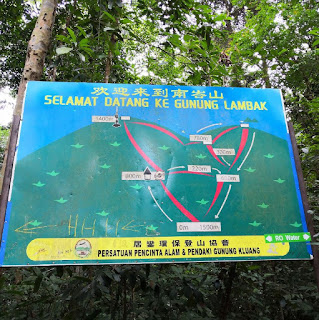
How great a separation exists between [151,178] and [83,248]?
0.63 m

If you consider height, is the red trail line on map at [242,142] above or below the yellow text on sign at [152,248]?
above

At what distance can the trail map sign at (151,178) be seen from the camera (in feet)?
5.70

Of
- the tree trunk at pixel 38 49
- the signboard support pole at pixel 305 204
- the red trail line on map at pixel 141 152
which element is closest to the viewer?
the signboard support pole at pixel 305 204

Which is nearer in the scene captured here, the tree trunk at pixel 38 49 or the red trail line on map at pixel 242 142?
the red trail line on map at pixel 242 142

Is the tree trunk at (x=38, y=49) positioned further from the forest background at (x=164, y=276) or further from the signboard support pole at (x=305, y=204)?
the signboard support pole at (x=305, y=204)

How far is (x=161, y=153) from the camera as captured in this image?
2.02m

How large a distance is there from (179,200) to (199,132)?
0.55m

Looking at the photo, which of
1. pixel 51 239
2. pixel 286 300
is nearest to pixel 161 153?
pixel 51 239

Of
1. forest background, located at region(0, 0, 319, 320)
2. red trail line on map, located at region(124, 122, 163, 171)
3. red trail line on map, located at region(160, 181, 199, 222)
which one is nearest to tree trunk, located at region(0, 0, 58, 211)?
forest background, located at region(0, 0, 319, 320)

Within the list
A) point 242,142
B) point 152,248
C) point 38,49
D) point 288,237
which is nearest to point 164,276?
point 152,248

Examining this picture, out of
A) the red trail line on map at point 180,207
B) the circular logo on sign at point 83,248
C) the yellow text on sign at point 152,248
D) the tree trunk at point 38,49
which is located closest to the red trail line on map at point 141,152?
the red trail line on map at point 180,207

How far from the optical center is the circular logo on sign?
1684 millimetres

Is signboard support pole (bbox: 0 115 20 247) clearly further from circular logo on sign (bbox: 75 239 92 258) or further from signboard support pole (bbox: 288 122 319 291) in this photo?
signboard support pole (bbox: 288 122 319 291)

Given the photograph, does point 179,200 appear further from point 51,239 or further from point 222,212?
point 51,239
